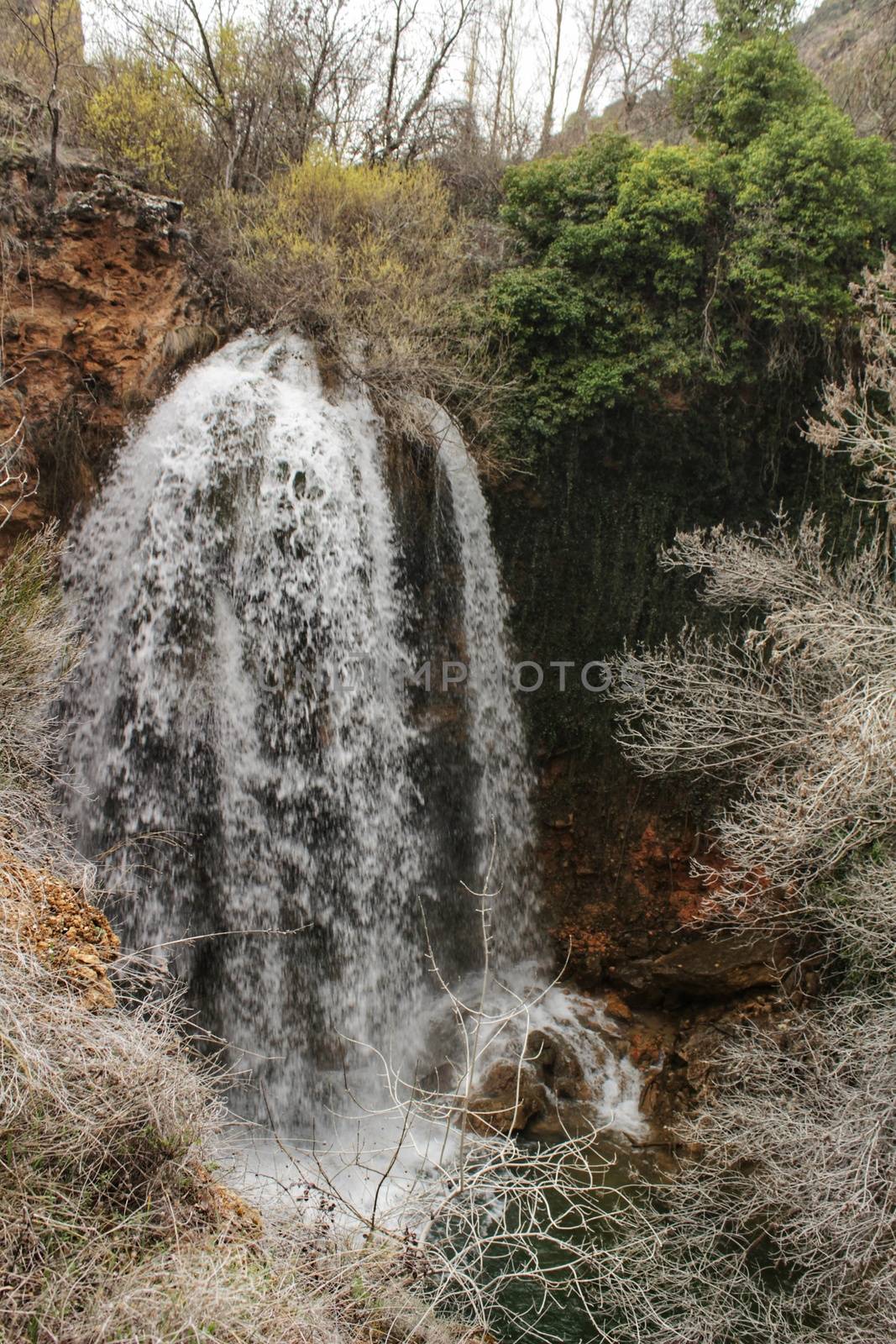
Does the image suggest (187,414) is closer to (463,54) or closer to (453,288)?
(453,288)

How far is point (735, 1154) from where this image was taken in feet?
18.6

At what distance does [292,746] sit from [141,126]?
6645 mm

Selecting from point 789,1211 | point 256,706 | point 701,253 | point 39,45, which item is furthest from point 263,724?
point 39,45

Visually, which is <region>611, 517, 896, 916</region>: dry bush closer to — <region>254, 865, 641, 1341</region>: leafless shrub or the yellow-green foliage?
<region>254, 865, 641, 1341</region>: leafless shrub

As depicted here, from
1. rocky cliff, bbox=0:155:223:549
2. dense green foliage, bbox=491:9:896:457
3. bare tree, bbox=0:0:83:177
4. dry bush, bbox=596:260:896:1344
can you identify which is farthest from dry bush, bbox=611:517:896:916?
bare tree, bbox=0:0:83:177

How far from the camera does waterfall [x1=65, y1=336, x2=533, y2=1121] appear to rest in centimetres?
613

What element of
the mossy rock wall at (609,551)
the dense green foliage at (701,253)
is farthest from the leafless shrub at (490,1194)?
the dense green foliage at (701,253)

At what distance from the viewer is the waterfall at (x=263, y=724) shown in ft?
20.1

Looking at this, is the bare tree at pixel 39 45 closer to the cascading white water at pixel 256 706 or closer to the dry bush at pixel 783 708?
the cascading white water at pixel 256 706

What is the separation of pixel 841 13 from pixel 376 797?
17.2m

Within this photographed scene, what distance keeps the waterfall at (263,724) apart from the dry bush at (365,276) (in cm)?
82

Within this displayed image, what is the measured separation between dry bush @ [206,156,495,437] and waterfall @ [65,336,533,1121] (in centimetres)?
82

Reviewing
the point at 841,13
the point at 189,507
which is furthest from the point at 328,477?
the point at 841,13

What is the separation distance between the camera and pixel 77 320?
23.4ft
